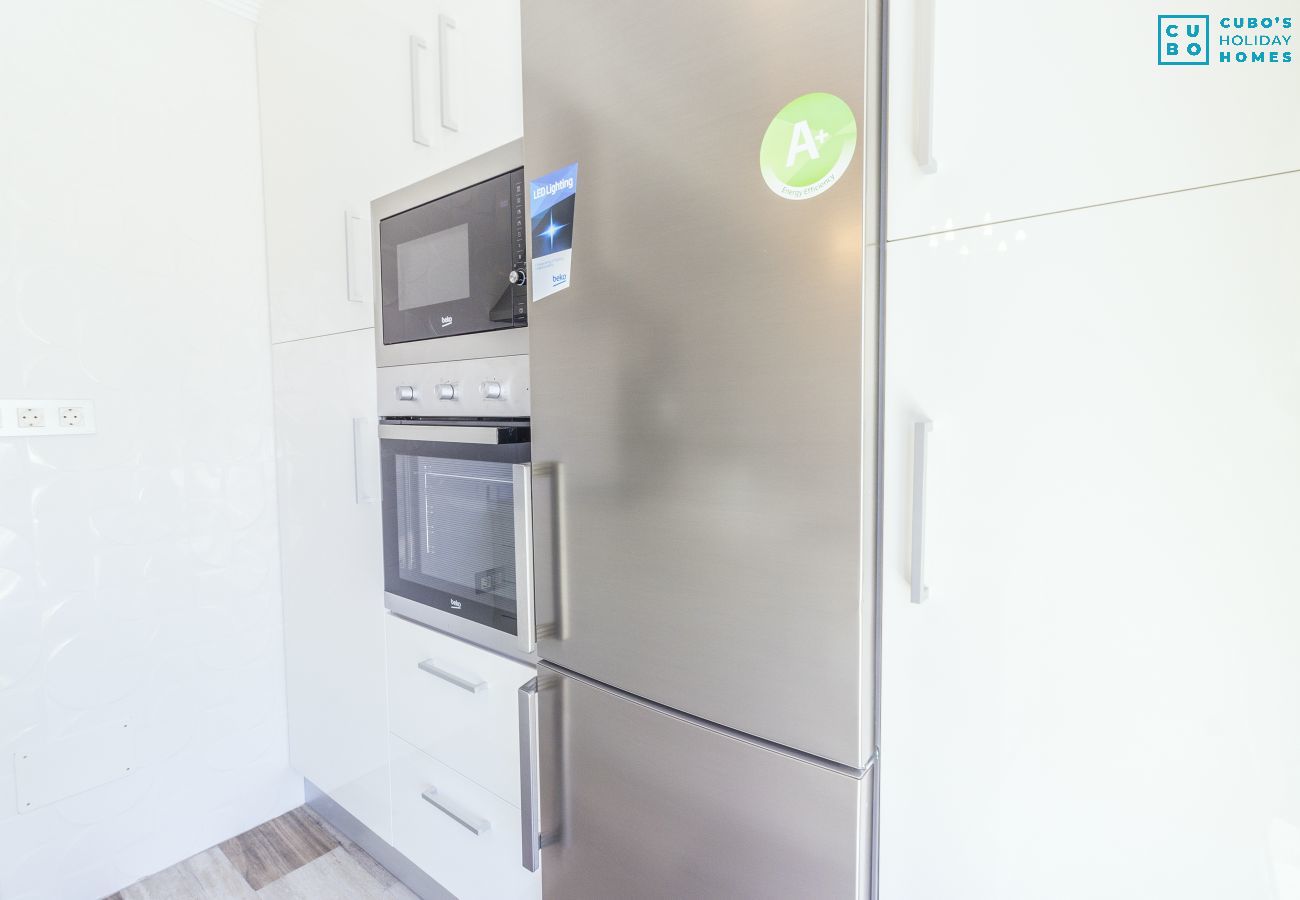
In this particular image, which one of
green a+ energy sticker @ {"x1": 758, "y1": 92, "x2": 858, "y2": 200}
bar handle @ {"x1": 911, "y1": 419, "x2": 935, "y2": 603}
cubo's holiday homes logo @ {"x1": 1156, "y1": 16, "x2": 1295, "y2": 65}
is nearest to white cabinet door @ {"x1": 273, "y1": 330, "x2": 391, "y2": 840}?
green a+ energy sticker @ {"x1": 758, "y1": 92, "x2": 858, "y2": 200}

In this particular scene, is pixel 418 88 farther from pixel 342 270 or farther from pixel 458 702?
pixel 458 702

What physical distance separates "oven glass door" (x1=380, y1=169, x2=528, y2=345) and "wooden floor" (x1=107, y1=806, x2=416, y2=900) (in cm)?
154

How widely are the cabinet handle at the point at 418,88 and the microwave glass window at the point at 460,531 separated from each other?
735 mm

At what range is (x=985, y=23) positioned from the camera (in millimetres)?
697

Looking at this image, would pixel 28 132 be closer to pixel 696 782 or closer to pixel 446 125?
pixel 446 125

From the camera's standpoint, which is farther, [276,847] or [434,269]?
[276,847]

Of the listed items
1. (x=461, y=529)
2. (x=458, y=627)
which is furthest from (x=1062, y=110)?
(x=458, y=627)

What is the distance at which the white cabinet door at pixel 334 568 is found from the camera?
1657 millimetres

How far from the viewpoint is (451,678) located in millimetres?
1399

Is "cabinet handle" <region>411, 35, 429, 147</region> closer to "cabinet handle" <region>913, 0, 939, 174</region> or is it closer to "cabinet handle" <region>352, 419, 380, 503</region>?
"cabinet handle" <region>352, 419, 380, 503</region>

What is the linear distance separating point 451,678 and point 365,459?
63 cm

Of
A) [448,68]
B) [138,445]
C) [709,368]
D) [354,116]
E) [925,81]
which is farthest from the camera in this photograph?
[138,445]

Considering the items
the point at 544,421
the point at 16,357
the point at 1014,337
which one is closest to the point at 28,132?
the point at 16,357

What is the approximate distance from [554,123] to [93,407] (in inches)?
63.0
